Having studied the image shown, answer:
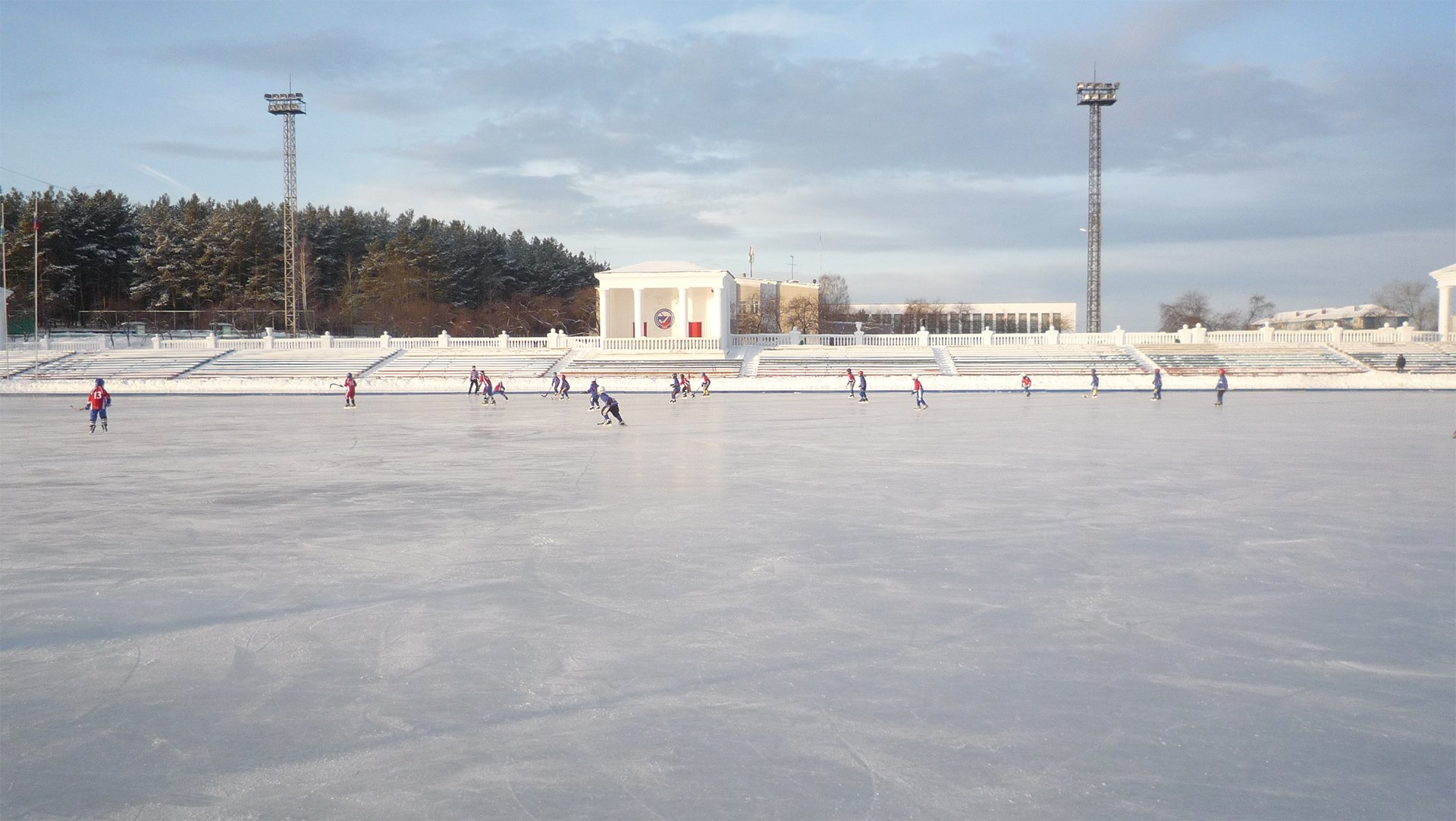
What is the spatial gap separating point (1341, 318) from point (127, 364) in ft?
426

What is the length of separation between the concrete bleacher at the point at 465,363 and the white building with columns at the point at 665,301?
20.7 feet

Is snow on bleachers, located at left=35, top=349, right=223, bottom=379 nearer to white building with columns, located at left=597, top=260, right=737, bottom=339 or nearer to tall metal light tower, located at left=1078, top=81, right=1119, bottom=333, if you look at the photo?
white building with columns, located at left=597, top=260, right=737, bottom=339

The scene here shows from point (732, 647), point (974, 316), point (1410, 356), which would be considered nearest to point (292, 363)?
point (732, 647)

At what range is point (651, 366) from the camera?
52281 millimetres

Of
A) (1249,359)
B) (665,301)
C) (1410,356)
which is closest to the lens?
(1410,356)

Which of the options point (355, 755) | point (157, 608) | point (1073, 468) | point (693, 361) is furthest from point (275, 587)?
point (693, 361)

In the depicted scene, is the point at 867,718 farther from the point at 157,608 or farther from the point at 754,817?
the point at 157,608

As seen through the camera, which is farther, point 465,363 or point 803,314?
point 803,314

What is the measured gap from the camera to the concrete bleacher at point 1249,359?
1864 inches

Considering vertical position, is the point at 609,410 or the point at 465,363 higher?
the point at 465,363

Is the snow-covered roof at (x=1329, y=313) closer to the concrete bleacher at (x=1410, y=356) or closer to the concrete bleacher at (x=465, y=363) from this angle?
the concrete bleacher at (x=1410, y=356)

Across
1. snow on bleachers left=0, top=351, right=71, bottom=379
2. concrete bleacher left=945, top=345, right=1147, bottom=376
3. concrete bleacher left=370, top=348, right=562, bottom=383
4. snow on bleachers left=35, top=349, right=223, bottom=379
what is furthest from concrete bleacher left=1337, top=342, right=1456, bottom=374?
snow on bleachers left=0, top=351, right=71, bottom=379

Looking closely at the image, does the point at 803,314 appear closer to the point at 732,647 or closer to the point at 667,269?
the point at 667,269

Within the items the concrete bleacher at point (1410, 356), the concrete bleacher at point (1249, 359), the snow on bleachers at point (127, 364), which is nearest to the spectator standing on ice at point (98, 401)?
the snow on bleachers at point (127, 364)
